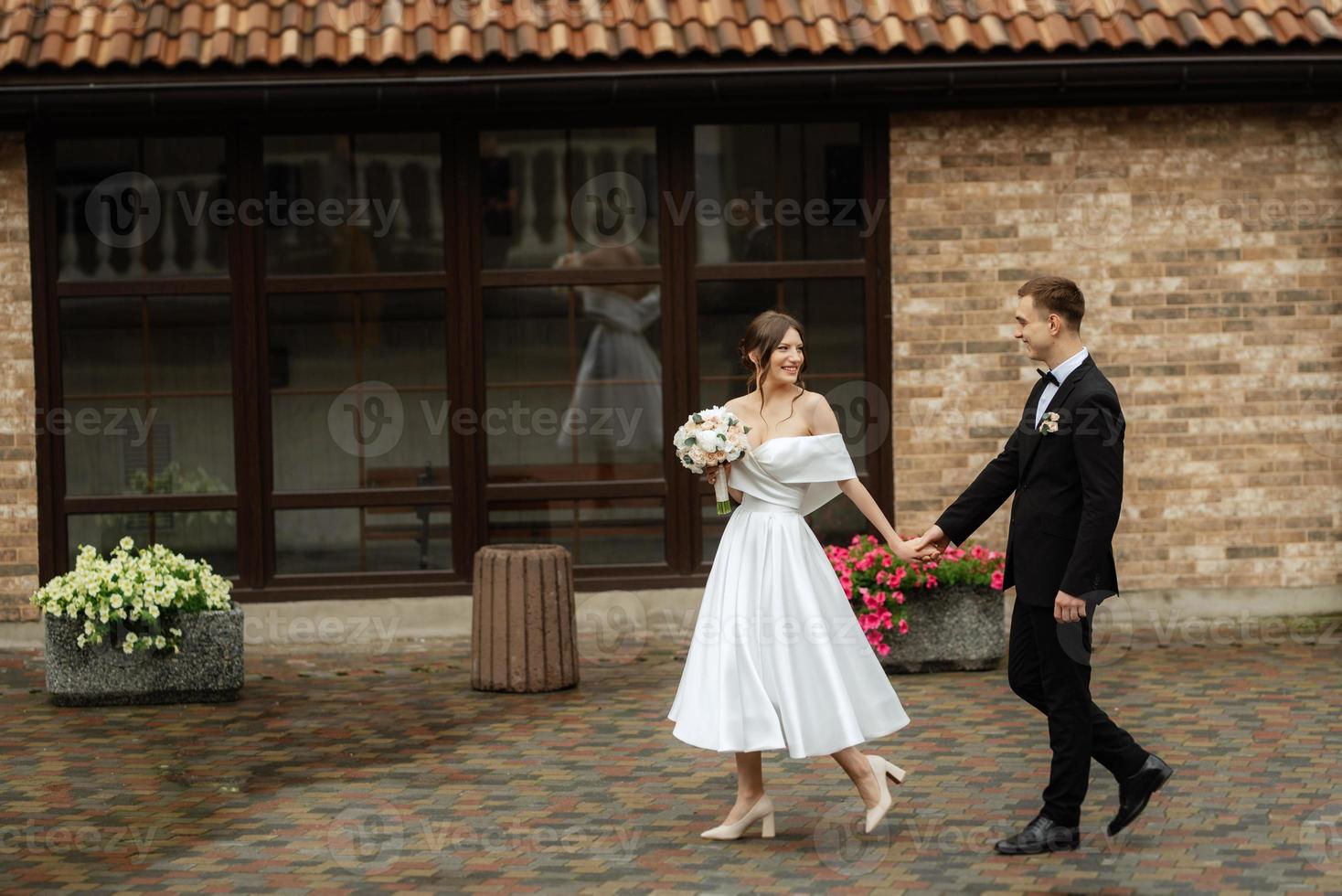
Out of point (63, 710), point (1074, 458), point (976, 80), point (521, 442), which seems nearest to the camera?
point (1074, 458)

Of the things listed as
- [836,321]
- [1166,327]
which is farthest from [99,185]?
[1166,327]

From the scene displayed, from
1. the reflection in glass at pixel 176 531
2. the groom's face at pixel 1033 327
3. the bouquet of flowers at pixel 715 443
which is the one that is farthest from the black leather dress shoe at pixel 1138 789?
the reflection in glass at pixel 176 531

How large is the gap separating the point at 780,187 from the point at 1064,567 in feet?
17.8

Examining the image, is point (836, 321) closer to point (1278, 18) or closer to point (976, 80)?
point (976, 80)

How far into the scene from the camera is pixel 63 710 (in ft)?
30.6

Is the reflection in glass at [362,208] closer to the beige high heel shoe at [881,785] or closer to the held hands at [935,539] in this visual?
the held hands at [935,539]

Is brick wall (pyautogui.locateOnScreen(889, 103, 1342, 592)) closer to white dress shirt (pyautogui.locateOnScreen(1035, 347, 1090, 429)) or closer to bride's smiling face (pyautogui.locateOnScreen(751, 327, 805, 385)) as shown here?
bride's smiling face (pyautogui.locateOnScreen(751, 327, 805, 385))

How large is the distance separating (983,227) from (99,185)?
5549mm

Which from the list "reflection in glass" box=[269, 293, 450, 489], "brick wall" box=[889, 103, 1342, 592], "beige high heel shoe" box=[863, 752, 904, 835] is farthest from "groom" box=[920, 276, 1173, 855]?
"reflection in glass" box=[269, 293, 450, 489]

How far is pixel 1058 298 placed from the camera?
20.6ft

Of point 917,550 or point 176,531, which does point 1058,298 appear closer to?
point 917,550

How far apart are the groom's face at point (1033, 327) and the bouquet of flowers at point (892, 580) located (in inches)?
139

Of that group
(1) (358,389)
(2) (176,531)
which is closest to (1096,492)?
(1) (358,389)

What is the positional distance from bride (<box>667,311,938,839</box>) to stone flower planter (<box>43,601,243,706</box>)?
3.65 meters
